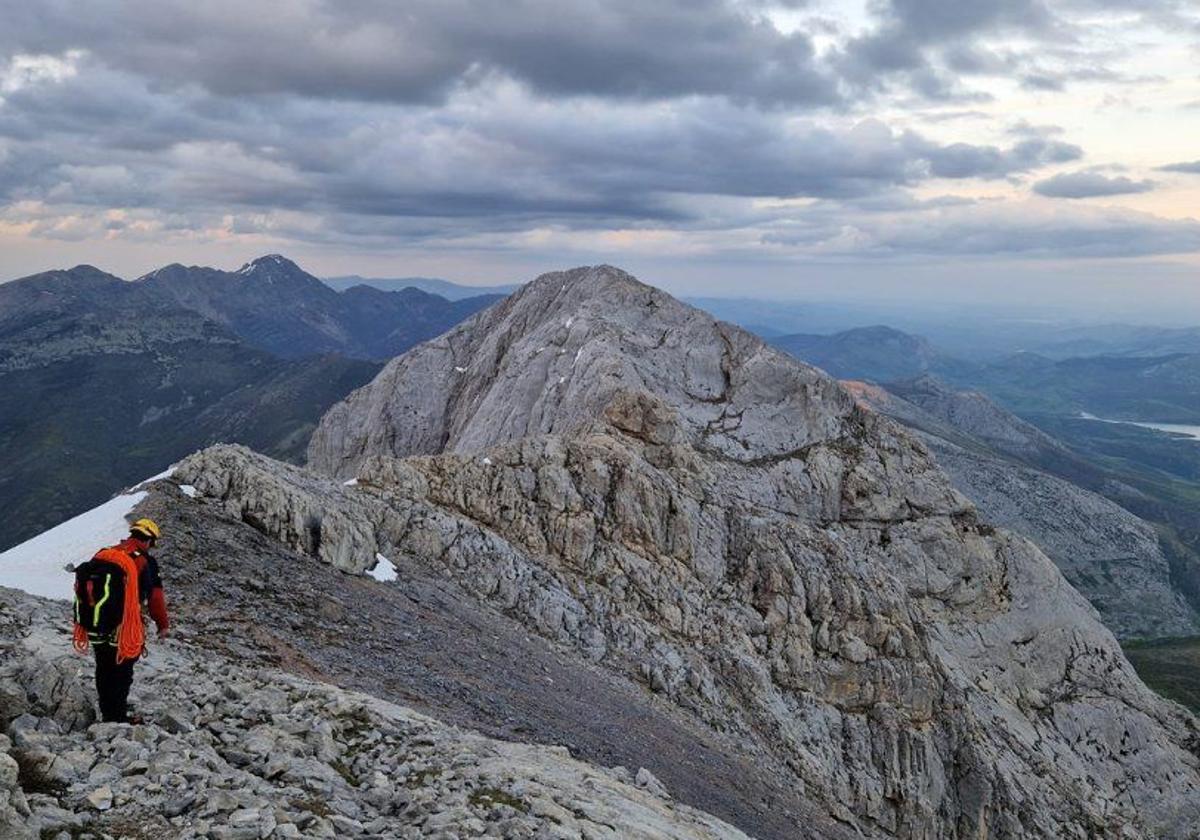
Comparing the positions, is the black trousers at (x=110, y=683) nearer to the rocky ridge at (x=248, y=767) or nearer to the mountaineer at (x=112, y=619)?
the mountaineer at (x=112, y=619)

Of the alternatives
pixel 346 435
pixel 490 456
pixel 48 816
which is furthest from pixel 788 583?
pixel 346 435

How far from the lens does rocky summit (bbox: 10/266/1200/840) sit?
3822cm

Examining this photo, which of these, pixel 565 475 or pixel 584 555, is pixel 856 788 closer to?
pixel 584 555

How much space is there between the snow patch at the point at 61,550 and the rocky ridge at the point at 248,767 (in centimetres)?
328

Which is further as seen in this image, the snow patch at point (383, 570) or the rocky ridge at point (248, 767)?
the snow patch at point (383, 570)

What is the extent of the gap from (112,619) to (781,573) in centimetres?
Result: 4944

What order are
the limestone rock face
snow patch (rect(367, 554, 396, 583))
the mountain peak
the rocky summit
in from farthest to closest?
the mountain peak
the limestone rock face
snow patch (rect(367, 554, 396, 583))
the rocky summit

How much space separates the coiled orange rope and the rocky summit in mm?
2477

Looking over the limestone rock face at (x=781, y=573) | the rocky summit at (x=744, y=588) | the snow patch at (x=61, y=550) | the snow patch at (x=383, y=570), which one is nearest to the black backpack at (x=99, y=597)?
the rocky summit at (x=744, y=588)

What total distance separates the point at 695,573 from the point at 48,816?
4768 cm

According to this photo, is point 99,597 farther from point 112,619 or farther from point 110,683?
point 110,683

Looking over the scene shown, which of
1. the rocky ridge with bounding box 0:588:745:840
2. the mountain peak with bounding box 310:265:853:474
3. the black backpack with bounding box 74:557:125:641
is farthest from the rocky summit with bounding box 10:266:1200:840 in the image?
the black backpack with bounding box 74:557:125:641

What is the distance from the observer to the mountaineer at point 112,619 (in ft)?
Answer: 51.3

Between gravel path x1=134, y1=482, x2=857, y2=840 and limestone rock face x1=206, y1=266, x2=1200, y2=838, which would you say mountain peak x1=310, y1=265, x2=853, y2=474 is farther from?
gravel path x1=134, y1=482, x2=857, y2=840
